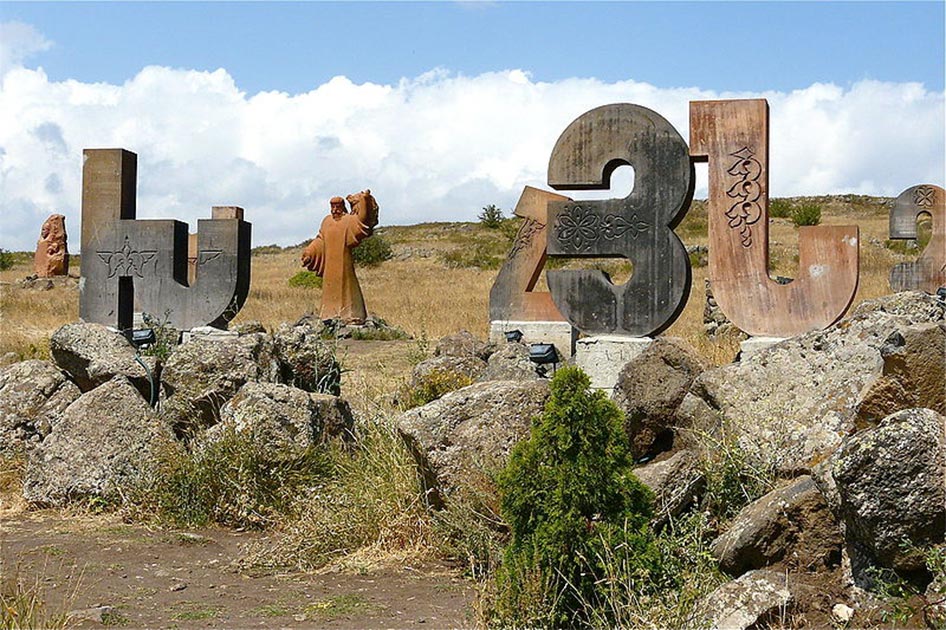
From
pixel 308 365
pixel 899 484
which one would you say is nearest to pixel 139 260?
pixel 308 365

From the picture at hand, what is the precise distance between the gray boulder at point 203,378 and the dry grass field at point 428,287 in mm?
2286

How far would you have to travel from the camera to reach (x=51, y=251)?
33.0 m

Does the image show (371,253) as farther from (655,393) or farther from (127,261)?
(655,393)

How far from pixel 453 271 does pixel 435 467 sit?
34644 mm

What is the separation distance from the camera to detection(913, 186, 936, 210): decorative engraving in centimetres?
2173

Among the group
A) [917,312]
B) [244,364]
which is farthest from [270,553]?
[917,312]

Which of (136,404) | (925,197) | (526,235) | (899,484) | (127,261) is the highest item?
(925,197)

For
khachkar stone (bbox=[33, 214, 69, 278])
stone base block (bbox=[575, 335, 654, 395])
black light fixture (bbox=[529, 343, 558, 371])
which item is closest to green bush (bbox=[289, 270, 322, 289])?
khachkar stone (bbox=[33, 214, 69, 278])

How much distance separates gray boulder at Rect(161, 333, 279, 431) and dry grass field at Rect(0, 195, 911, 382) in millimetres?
2286

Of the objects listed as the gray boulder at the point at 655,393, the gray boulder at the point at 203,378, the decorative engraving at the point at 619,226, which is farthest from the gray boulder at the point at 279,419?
the decorative engraving at the point at 619,226

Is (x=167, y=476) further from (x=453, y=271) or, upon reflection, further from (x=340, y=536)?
(x=453, y=271)

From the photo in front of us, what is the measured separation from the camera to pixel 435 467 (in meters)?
5.92

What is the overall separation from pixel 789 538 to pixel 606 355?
467 centimetres

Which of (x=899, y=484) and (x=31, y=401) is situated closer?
(x=899, y=484)
